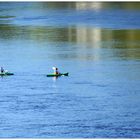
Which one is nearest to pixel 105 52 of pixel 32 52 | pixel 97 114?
pixel 32 52

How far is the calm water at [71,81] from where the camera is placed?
22859 millimetres

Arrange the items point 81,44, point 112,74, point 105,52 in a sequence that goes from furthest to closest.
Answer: point 81,44 < point 105,52 < point 112,74

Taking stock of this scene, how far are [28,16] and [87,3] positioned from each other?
22.4 m

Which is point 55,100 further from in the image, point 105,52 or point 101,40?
point 101,40

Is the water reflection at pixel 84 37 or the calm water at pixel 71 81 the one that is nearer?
the calm water at pixel 71 81

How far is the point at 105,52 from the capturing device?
1550 inches

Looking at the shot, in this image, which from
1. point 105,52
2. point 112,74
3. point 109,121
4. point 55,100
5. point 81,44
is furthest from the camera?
point 81,44

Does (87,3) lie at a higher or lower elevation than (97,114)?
higher

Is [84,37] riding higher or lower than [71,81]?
higher

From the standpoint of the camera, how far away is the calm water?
22859 mm

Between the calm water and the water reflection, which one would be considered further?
the water reflection

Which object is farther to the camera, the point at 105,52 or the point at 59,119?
the point at 105,52

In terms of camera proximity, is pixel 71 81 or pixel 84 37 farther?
pixel 84 37

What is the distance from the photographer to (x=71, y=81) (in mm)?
Result: 30766
